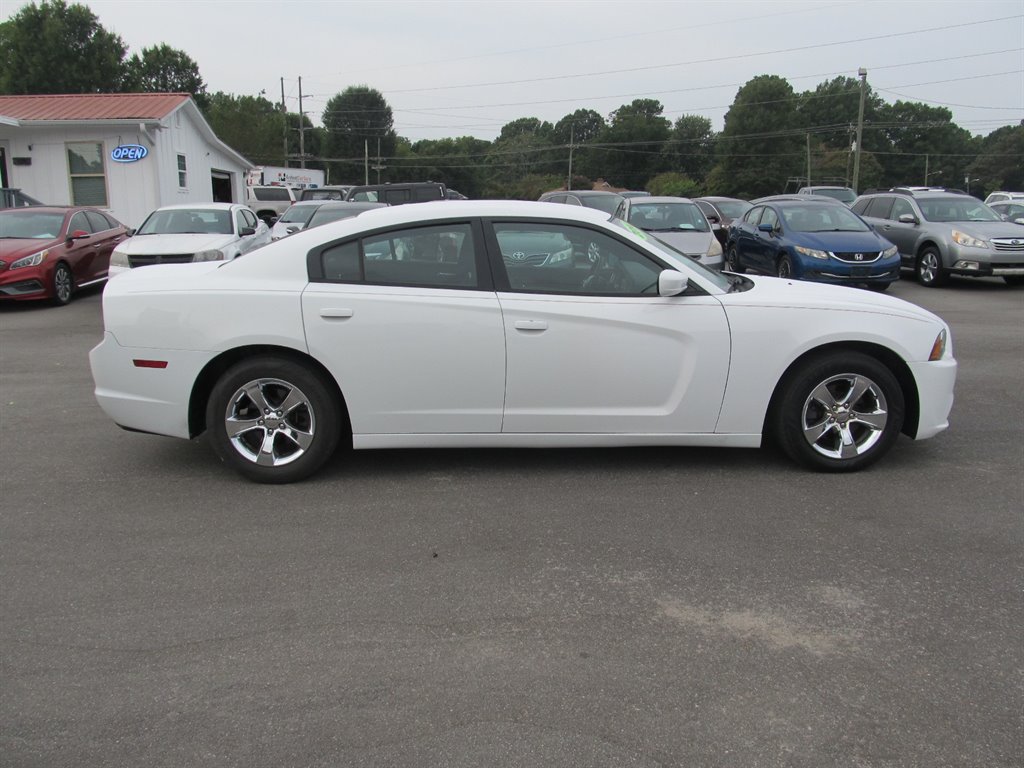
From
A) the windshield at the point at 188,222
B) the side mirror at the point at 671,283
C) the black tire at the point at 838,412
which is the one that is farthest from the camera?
the windshield at the point at 188,222

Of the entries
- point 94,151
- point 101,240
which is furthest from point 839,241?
point 94,151

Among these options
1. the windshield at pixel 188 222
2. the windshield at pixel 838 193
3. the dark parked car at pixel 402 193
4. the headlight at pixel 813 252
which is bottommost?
the headlight at pixel 813 252

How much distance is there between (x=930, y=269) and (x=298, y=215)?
1228cm

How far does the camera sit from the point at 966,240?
47.0ft

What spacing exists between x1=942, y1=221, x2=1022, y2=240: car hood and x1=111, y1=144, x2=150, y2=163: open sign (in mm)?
19331

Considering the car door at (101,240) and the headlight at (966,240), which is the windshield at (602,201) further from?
the car door at (101,240)

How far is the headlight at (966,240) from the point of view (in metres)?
14.2

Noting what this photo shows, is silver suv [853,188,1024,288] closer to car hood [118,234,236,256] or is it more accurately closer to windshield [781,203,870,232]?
windshield [781,203,870,232]

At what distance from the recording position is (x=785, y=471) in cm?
492

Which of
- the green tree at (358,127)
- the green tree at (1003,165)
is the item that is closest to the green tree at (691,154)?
the green tree at (1003,165)

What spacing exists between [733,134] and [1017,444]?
94.5m

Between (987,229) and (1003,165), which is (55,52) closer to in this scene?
(987,229)

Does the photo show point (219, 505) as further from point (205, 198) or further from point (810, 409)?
point (205, 198)

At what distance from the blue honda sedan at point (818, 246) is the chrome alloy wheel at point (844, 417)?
8211 millimetres
